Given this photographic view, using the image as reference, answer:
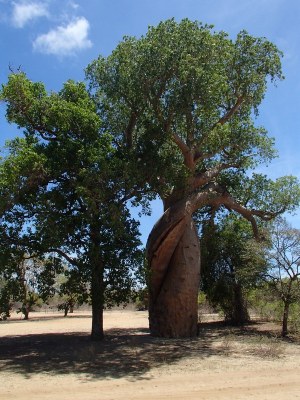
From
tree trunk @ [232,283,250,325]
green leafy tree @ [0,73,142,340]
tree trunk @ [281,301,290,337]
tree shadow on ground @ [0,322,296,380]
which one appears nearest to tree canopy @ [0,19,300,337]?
green leafy tree @ [0,73,142,340]

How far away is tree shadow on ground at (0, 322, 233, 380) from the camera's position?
31.4 ft

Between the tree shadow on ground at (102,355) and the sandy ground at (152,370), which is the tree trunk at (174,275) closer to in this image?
the tree shadow on ground at (102,355)

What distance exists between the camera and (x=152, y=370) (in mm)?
9508

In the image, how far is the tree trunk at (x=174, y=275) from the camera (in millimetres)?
14734

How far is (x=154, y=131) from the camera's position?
44.8 feet

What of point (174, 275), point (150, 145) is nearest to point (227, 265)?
point (174, 275)

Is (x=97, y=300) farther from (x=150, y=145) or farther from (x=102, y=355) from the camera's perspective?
(x=150, y=145)

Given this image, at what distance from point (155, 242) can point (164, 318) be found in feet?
8.32

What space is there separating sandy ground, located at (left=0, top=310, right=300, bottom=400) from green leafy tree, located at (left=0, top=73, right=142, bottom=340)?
2.12 metres

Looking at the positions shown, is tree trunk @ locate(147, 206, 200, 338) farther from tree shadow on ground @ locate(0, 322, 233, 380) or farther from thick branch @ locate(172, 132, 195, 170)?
thick branch @ locate(172, 132, 195, 170)

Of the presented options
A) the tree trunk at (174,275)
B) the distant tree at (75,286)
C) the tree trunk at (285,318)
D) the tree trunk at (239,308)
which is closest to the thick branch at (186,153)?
the tree trunk at (174,275)

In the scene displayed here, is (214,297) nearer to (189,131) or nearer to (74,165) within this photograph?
(189,131)

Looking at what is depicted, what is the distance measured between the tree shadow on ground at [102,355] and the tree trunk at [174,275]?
0.69 m

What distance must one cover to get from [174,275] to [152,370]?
5.65 m
